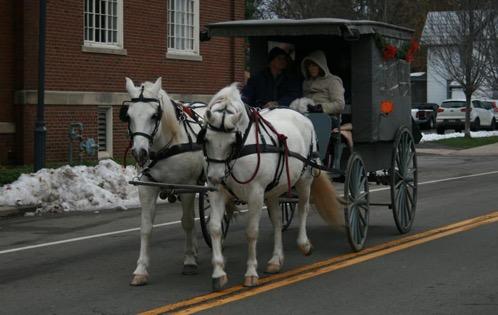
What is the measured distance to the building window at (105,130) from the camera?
23031 mm

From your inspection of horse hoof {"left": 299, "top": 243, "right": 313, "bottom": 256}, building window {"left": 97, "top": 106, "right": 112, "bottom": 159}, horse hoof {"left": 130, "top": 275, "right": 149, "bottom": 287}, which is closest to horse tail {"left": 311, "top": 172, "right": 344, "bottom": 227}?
horse hoof {"left": 299, "top": 243, "right": 313, "bottom": 256}

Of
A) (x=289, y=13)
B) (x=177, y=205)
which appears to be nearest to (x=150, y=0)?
(x=177, y=205)

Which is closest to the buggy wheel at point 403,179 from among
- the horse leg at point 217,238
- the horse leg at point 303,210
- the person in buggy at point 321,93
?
the person in buggy at point 321,93

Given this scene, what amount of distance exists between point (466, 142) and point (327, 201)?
2727 cm

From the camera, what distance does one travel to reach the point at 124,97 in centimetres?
2334

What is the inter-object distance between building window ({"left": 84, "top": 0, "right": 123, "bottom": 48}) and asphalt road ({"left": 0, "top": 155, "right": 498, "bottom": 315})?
27.3ft

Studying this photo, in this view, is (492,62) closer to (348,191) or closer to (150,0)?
(150,0)

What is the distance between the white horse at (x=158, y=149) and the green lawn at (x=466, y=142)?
88.4 ft

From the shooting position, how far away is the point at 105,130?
23.2 meters

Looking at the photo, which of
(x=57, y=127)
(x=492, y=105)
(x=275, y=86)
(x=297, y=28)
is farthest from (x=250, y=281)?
(x=492, y=105)

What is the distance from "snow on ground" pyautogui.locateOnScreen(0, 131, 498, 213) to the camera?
52.7ft

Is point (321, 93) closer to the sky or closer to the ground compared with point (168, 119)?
closer to the sky

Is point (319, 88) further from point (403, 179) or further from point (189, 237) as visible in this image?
point (189, 237)

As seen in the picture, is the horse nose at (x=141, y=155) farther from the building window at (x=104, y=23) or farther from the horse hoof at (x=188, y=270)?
Answer: the building window at (x=104, y=23)
